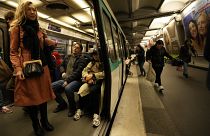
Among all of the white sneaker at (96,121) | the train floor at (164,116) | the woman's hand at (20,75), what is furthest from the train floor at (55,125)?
the woman's hand at (20,75)

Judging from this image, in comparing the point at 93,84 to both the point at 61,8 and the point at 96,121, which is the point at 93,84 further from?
the point at 61,8

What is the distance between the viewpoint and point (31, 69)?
2.28 meters

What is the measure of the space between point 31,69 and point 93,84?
129 cm

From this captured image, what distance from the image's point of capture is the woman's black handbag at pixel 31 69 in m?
2.27

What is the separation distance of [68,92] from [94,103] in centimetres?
55

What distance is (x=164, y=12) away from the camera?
38.6 ft

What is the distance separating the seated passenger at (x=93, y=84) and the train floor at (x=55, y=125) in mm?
166

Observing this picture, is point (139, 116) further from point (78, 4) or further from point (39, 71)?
point (78, 4)

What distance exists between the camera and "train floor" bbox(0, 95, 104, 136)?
2.75 m

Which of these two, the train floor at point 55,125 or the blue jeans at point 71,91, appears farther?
the blue jeans at point 71,91

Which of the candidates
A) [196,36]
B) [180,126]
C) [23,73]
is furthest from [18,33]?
[196,36]

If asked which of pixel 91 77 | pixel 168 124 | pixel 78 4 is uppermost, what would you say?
pixel 78 4

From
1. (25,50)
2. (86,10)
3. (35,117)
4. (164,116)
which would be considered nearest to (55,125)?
(35,117)

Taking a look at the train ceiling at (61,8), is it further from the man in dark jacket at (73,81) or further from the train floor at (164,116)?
the train floor at (164,116)
